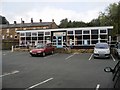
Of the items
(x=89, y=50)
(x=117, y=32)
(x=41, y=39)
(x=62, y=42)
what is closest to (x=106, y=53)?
(x=89, y=50)

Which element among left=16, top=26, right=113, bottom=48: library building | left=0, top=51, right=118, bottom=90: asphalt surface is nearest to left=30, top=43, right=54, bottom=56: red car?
left=16, top=26, right=113, bottom=48: library building

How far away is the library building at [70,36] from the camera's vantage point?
131ft

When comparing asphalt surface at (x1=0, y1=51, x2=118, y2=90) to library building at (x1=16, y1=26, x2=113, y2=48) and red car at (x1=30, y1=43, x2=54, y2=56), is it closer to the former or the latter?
red car at (x1=30, y1=43, x2=54, y2=56)

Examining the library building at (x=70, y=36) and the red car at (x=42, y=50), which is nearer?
the red car at (x=42, y=50)

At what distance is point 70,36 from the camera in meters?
42.3

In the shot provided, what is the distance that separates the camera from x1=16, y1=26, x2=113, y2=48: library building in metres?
39.8

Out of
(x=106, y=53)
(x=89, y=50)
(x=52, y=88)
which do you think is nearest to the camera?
(x=52, y=88)

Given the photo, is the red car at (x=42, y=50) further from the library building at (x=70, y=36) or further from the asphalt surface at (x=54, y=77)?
the asphalt surface at (x=54, y=77)

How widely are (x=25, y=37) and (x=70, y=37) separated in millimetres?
7842

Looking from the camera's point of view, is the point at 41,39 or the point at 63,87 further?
the point at 41,39

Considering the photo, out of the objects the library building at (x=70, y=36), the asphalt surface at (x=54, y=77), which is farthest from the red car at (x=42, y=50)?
the asphalt surface at (x=54, y=77)

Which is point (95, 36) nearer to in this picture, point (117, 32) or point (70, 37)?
point (70, 37)

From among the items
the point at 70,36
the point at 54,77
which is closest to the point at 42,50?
the point at 70,36

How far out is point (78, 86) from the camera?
11828 millimetres
